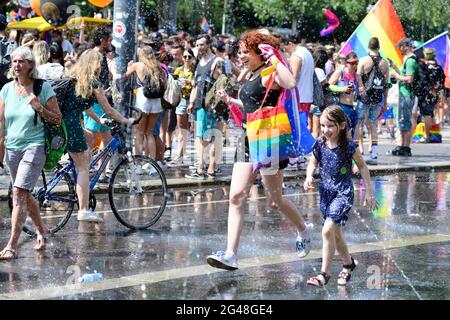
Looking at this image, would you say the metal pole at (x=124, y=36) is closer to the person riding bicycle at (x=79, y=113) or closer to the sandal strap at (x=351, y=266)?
the person riding bicycle at (x=79, y=113)

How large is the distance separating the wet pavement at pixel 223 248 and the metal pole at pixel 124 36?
2.00 meters

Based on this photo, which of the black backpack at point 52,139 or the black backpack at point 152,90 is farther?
the black backpack at point 152,90

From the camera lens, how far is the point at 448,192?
14.2 metres

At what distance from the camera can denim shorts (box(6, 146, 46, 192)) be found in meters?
9.23

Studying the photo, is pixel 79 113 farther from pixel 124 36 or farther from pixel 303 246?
pixel 124 36

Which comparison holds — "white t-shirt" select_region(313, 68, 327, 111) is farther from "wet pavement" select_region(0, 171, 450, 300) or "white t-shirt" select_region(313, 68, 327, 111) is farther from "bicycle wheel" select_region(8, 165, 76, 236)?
"bicycle wheel" select_region(8, 165, 76, 236)

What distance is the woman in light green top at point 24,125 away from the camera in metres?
9.20

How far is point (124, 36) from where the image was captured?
1437cm

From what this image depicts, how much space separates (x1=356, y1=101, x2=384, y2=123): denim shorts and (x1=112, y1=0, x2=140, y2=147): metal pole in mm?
4294

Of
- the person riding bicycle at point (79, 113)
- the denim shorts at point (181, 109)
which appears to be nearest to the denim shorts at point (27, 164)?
the person riding bicycle at point (79, 113)

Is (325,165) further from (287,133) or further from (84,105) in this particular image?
(84,105)

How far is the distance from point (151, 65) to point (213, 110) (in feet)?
3.45

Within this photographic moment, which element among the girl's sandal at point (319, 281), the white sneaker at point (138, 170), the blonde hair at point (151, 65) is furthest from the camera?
the blonde hair at point (151, 65)
